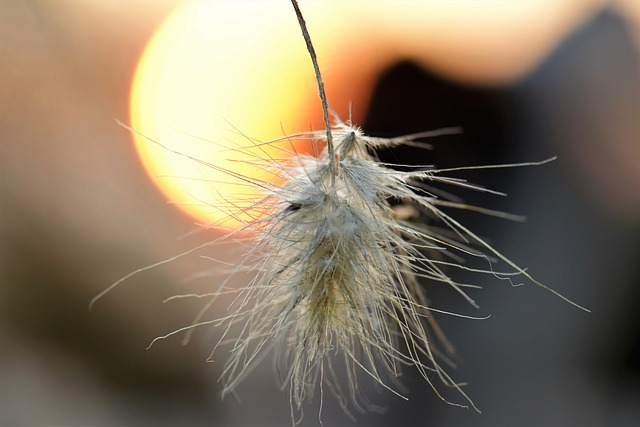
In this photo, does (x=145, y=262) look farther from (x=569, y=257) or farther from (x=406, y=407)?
(x=569, y=257)

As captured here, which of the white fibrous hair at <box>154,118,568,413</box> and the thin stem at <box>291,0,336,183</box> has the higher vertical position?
the thin stem at <box>291,0,336,183</box>

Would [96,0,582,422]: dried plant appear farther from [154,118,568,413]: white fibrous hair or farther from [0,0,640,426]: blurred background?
[0,0,640,426]: blurred background

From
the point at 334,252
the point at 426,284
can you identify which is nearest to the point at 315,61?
the point at 334,252

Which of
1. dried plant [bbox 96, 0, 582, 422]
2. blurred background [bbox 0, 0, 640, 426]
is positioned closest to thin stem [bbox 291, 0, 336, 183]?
dried plant [bbox 96, 0, 582, 422]

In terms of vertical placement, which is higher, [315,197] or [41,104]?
[41,104]

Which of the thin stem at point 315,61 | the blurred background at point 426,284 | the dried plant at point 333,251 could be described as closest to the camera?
the thin stem at point 315,61

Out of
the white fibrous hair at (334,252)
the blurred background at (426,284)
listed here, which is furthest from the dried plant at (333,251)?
the blurred background at (426,284)

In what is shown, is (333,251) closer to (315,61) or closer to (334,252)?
(334,252)

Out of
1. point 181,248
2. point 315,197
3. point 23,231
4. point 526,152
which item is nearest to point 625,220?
point 526,152

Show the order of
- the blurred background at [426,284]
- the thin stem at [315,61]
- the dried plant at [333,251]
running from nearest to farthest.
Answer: the thin stem at [315,61], the dried plant at [333,251], the blurred background at [426,284]

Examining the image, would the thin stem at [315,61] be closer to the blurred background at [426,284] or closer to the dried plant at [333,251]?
the dried plant at [333,251]

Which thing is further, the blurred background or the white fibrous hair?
the blurred background
